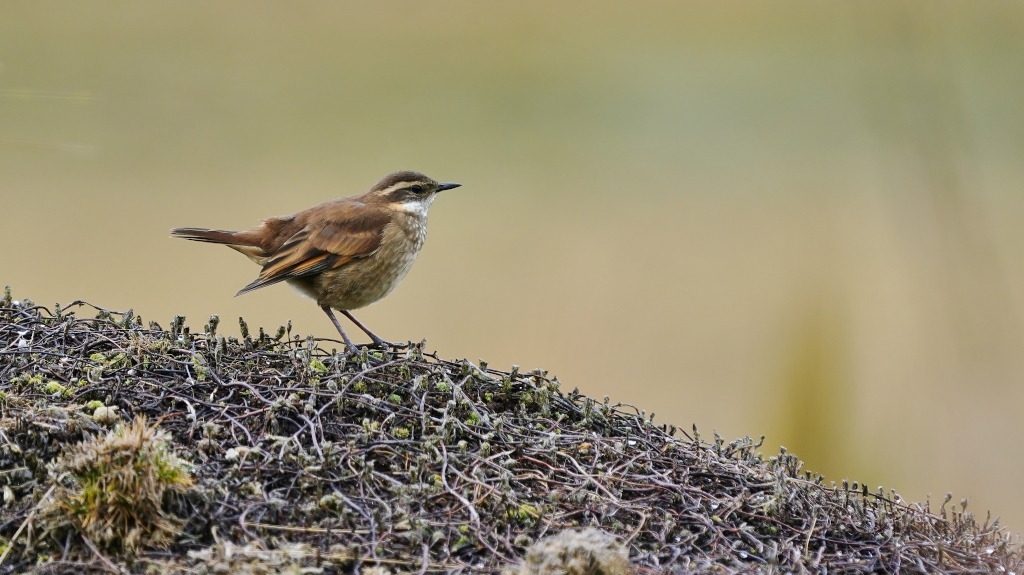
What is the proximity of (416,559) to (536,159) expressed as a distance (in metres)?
17.0

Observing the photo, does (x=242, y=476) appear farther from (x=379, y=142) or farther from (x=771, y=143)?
(x=771, y=143)

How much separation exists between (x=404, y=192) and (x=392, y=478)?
3.74 meters

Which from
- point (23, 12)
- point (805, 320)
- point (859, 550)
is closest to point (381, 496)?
point (859, 550)

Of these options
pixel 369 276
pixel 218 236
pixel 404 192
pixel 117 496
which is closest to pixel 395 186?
pixel 404 192

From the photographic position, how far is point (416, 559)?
3.44 m

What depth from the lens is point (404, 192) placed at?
7398 millimetres

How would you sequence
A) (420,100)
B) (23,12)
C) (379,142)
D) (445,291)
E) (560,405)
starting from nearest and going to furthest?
(560,405), (445,291), (23,12), (379,142), (420,100)

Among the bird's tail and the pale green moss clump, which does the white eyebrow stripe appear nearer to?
the bird's tail

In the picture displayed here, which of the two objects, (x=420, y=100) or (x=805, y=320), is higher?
(x=420, y=100)

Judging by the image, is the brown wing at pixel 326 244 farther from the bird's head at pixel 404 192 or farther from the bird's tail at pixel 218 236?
the bird's head at pixel 404 192

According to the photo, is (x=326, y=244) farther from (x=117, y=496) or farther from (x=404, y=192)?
(x=117, y=496)

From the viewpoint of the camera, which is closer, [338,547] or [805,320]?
[338,547]

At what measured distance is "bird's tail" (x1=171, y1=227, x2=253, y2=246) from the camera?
678 centimetres

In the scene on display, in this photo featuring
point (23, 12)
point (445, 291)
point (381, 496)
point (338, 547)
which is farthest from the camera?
point (23, 12)
